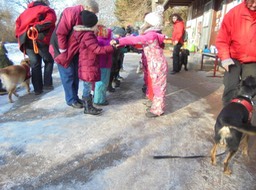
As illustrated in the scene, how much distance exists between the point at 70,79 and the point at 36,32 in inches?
58.1

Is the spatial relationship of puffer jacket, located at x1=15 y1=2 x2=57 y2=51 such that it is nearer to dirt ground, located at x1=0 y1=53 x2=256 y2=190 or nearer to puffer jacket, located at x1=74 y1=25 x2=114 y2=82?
dirt ground, located at x1=0 y1=53 x2=256 y2=190

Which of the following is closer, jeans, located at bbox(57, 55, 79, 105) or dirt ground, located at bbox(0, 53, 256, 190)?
dirt ground, located at bbox(0, 53, 256, 190)

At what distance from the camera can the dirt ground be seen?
7.68 ft

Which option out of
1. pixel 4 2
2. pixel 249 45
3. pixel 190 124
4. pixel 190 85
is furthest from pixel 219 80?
pixel 4 2

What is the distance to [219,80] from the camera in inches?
282

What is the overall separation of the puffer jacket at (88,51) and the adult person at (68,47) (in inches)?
6.4

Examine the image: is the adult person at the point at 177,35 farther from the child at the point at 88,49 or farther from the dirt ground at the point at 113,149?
the child at the point at 88,49

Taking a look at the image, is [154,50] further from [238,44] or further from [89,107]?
[89,107]

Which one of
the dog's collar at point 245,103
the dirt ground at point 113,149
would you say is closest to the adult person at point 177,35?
the dirt ground at point 113,149

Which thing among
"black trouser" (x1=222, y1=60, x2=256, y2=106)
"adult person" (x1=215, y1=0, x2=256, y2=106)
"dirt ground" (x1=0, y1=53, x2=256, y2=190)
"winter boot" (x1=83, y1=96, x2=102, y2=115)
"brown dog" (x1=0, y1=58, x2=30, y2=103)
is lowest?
"dirt ground" (x1=0, y1=53, x2=256, y2=190)

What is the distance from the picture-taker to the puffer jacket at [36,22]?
4.82m

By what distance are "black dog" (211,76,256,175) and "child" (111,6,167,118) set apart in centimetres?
132

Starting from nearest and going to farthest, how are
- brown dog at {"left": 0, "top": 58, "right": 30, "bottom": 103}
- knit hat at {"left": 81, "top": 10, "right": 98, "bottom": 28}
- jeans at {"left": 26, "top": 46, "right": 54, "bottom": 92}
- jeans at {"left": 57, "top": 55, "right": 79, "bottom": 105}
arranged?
knit hat at {"left": 81, "top": 10, "right": 98, "bottom": 28} → jeans at {"left": 57, "top": 55, "right": 79, "bottom": 105} → brown dog at {"left": 0, "top": 58, "right": 30, "bottom": 103} → jeans at {"left": 26, "top": 46, "right": 54, "bottom": 92}

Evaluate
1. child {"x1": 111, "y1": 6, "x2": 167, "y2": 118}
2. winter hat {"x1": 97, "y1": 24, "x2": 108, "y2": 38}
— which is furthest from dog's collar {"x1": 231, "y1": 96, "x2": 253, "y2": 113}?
winter hat {"x1": 97, "y1": 24, "x2": 108, "y2": 38}
